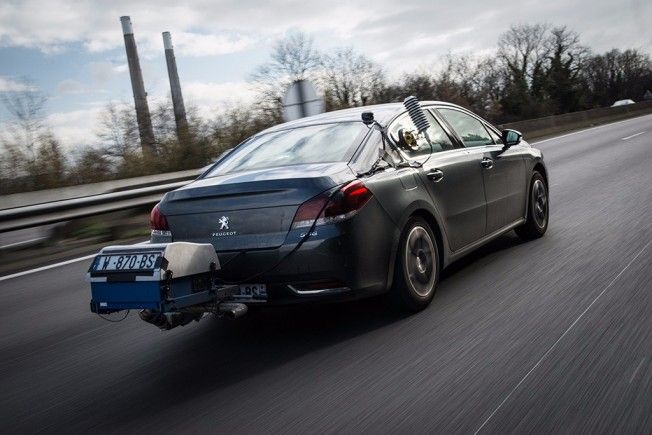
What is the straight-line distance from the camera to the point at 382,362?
156 inches

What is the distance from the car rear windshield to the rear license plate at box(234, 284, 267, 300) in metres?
0.97

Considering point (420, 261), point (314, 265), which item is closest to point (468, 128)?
point (420, 261)

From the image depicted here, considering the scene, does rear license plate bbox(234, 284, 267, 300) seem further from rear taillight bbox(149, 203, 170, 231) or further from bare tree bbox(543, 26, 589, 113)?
bare tree bbox(543, 26, 589, 113)

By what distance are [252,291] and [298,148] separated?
1258 millimetres

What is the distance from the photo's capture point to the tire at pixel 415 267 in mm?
4672

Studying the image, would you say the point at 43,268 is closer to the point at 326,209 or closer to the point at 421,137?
the point at 421,137

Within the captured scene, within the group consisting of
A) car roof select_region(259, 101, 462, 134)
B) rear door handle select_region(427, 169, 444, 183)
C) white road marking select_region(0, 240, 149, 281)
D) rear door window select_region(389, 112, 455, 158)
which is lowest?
white road marking select_region(0, 240, 149, 281)

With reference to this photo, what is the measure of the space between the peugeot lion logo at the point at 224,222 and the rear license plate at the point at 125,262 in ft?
2.22

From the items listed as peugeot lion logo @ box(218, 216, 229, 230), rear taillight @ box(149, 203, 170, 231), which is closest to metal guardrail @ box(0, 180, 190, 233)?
rear taillight @ box(149, 203, 170, 231)

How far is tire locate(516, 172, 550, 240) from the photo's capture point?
706cm

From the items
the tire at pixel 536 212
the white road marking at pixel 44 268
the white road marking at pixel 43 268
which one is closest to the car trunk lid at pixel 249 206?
the tire at pixel 536 212

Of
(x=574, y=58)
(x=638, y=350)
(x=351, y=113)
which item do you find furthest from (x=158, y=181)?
(x=574, y=58)

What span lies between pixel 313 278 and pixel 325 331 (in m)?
0.61

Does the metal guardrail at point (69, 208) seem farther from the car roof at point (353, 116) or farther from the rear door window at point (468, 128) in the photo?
the rear door window at point (468, 128)
